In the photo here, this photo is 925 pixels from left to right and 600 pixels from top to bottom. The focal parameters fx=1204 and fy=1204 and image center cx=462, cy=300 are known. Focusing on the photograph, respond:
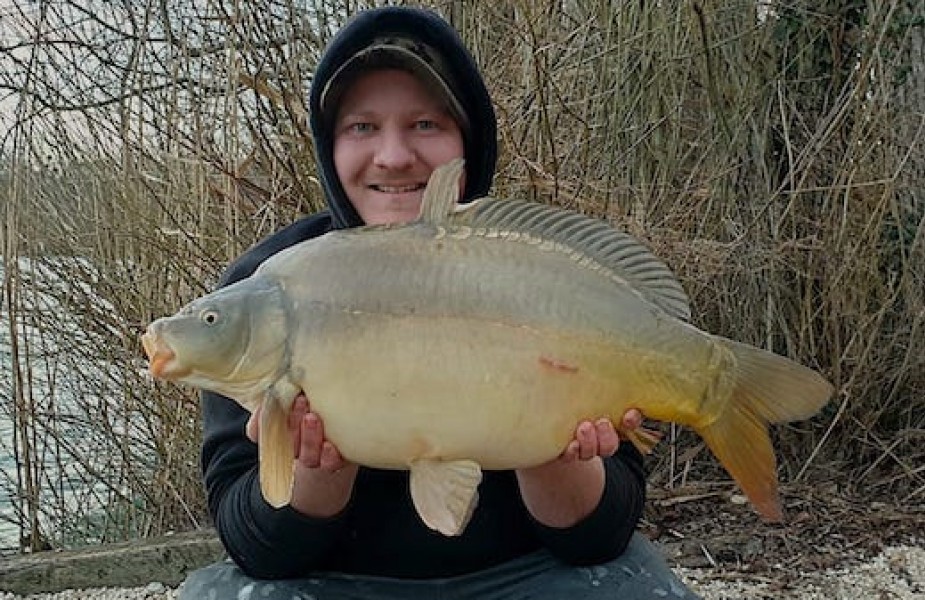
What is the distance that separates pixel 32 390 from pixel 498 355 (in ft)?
5.82

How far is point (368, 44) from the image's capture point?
4.34 feet

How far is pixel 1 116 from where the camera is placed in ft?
7.62

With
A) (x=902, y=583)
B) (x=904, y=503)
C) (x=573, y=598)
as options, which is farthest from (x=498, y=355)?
(x=904, y=503)

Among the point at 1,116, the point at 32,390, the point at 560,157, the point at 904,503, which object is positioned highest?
the point at 1,116

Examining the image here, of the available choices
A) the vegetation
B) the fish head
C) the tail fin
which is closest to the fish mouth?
the fish head

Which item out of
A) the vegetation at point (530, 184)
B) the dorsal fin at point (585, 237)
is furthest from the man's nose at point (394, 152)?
the vegetation at point (530, 184)

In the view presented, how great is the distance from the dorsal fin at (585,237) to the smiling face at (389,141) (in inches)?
10.5

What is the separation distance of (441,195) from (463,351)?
0.45ft

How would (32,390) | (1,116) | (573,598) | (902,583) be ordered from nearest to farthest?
→ (573,598) → (902,583) → (1,116) → (32,390)

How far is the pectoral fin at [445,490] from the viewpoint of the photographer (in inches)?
38.3

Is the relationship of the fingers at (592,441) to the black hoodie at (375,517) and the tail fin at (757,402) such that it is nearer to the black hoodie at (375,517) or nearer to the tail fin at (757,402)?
the tail fin at (757,402)

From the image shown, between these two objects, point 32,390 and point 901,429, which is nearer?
point 32,390

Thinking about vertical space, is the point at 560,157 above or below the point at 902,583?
above

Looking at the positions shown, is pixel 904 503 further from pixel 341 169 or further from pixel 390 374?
pixel 390 374
